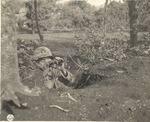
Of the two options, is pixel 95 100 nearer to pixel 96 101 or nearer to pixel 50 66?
pixel 96 101

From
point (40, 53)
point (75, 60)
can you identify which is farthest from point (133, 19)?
point (40, 53)

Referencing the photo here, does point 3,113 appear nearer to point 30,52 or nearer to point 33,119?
point 33,119

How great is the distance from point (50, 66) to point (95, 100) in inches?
28.6

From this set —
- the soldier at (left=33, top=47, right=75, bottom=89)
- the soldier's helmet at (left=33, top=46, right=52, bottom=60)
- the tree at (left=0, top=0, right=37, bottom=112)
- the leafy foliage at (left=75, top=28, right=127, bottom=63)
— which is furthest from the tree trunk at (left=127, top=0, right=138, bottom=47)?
the tree at (left=0, top=0, right=37, bottom=112)

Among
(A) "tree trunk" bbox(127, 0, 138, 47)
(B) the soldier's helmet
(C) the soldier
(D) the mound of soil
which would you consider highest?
(A) "tree trunk" bbox(127, 0, 138, 47)

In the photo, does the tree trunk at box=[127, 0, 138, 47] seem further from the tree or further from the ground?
the tree

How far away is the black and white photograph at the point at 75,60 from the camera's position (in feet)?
9.10

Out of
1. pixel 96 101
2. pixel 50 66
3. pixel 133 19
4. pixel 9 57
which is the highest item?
pixel 133 19

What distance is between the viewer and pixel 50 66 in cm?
304

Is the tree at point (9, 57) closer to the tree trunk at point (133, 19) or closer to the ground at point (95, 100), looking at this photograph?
the ground at point (95, 100)

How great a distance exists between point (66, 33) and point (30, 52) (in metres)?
0.55

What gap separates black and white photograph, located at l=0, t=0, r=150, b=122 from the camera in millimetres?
2773

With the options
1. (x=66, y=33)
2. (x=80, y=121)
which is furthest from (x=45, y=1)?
(x=80, y=121)

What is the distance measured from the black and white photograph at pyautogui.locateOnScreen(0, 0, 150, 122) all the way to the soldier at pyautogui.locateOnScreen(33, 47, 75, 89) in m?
0.01
